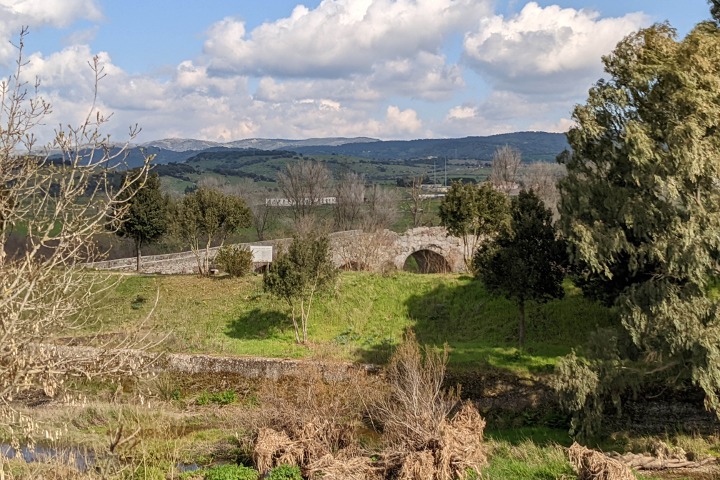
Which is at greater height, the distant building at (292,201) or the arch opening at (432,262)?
the distant building at (292,201)

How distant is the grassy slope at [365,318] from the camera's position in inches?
810

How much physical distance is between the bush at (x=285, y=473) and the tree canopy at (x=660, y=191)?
733cm

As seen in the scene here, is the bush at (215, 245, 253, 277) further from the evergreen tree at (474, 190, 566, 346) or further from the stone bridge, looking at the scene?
the evergreen tree at (474, 190, 566, 346)

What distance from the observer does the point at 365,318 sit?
25.1 m

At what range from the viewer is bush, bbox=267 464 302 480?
1181 cm

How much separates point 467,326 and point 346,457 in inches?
475

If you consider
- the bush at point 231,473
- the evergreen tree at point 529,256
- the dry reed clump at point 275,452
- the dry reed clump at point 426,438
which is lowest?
the bush at point 231,473

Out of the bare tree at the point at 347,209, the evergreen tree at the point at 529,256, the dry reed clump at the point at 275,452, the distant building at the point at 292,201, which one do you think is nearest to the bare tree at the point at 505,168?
the bare tree at the point at 347,209

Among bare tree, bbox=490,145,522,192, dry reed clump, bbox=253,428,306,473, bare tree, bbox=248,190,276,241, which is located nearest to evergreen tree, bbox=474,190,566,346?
dry reed clump, bbox=253,428,306,473

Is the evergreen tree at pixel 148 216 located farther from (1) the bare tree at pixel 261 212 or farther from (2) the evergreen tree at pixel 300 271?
(1) the bare tree at pixel 261 212

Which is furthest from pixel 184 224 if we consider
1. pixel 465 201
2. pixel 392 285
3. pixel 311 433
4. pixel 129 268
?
pixel 311 433

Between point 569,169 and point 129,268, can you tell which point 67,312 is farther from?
point 129,268

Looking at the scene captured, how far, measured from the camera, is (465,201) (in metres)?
27.9

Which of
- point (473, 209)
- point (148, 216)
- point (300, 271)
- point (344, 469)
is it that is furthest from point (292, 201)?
point (344, 469)
